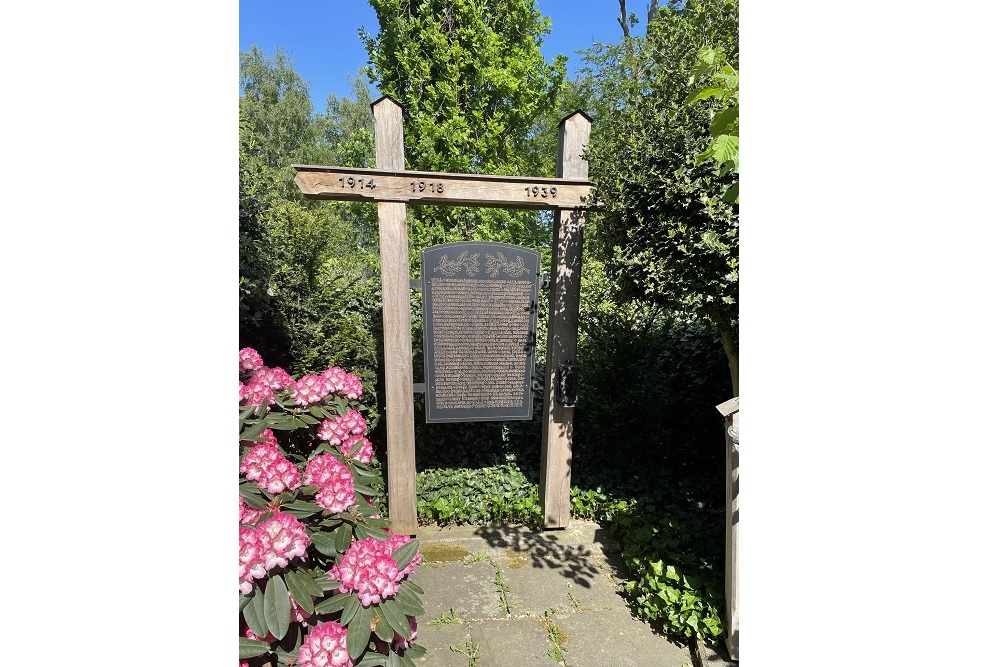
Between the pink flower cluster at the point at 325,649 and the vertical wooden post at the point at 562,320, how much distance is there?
7.93ft

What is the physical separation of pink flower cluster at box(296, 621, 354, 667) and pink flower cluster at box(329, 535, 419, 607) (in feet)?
0.36

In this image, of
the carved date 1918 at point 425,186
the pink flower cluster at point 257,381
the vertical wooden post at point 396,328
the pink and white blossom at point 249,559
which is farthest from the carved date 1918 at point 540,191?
the pink and white blossom at point 249,559

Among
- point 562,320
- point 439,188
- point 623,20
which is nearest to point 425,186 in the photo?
point 439,188

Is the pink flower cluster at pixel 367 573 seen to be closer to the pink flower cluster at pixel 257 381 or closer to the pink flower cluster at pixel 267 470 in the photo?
the pink flower cluster at pixel 267 470

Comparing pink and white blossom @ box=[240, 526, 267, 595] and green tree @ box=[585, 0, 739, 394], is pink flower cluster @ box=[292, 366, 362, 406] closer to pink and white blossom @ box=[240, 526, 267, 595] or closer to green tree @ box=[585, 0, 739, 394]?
pink and white blossom @ box=[240, 526, 267, 595]

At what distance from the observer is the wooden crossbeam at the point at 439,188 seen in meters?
3.12

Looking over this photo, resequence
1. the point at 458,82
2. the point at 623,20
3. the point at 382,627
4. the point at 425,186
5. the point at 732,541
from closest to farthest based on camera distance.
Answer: the point at 382,627 < the point at 732,541 < the point at 425,186 < the point at 458,82 < the point at 623,20

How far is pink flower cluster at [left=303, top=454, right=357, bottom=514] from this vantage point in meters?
1.78

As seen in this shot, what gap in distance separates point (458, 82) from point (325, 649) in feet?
22.8

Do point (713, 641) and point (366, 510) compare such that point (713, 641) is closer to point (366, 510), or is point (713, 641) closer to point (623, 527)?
point (623, 527)

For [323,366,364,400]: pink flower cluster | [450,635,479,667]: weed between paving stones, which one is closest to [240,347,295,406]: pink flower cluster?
[323,366,364,400]: pink flower cluster

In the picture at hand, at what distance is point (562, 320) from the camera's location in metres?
3.65

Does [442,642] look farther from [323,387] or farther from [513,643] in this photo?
[323,387]

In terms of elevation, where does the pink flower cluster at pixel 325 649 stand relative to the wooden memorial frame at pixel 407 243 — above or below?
below
